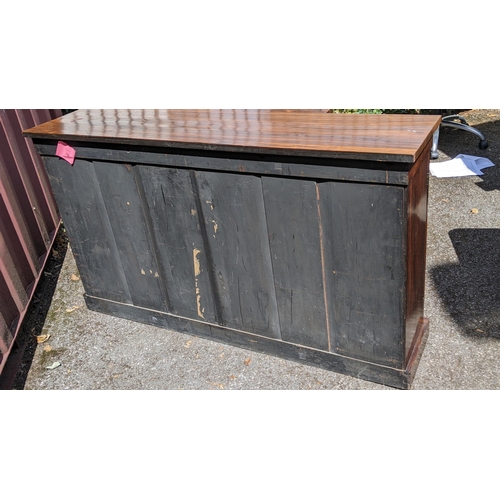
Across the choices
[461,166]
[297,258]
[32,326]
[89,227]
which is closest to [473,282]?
[297,258]

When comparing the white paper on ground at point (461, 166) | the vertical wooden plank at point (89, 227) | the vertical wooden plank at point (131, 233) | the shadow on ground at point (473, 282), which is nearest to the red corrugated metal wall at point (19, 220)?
the vertical wooden plank at point (89, 227)

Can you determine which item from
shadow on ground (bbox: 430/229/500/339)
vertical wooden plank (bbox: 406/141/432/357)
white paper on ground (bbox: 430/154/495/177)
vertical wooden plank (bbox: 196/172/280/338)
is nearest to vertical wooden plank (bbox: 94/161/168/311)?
vertical wooden plank (bbox: 196/172/280/338)

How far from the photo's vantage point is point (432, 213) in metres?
5.06

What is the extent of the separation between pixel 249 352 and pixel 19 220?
2.07 metres

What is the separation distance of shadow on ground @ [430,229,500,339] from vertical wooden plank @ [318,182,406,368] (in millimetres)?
821

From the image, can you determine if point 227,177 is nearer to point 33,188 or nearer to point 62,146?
point 62,146

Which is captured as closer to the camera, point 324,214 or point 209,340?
point 324,214

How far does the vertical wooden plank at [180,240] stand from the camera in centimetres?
327

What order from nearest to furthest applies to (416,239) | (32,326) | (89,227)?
(416,239), (89,227), (32,326)

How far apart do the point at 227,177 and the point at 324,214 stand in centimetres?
57

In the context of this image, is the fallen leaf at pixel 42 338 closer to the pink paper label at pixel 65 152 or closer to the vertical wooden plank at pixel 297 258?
the pink paper label at pixel 65 152

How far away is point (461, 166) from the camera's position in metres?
5.98

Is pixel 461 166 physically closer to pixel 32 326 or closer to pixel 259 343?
pixel 259 343

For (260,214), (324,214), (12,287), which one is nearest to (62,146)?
(12,287)
